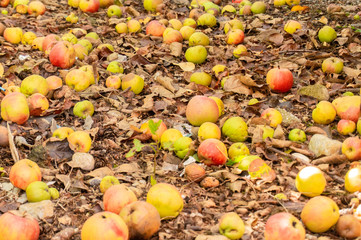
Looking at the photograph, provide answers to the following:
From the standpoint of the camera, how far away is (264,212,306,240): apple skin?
3355 millimetres

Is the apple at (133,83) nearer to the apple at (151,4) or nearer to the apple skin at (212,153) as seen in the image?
the apple skin at (212,153)

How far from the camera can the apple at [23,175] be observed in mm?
4211

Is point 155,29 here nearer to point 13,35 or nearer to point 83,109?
point 13,35

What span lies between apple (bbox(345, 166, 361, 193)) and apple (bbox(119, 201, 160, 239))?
1.79 m

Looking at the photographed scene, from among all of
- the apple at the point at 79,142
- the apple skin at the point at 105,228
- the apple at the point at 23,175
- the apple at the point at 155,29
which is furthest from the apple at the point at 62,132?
the apple at the point at 155,29

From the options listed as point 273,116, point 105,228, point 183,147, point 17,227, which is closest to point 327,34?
point 273,116

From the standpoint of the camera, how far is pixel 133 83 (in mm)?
6270

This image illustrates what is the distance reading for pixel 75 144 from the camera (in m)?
4.93

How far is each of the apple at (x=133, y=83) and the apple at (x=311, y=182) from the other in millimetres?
2885

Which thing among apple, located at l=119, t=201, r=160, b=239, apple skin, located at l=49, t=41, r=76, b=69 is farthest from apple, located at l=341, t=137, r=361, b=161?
apple skin, located at l=49, t=41, r=76, b=69

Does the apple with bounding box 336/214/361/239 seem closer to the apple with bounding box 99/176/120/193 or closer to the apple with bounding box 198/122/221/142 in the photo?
the apple with bounding box 198/122/221/142

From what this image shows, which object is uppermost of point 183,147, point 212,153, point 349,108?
point 349,108

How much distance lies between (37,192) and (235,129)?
2199mm

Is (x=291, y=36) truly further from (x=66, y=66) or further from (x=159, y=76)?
(x=66, y=66)
